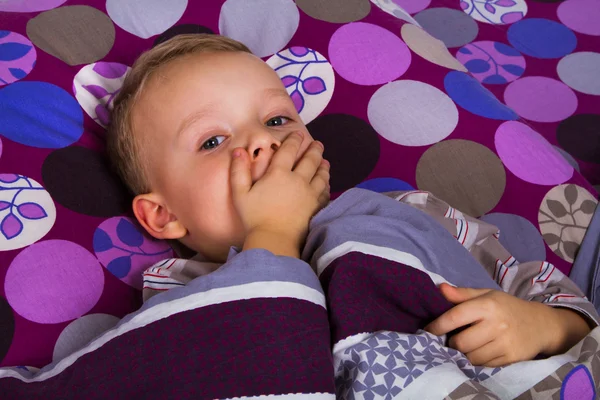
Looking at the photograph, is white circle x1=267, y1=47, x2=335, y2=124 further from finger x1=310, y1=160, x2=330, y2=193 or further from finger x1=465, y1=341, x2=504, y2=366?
finger x1=465, y1=341, x2=504, y2=366

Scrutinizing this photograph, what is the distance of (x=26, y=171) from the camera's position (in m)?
1.10

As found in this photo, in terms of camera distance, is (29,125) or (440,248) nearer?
(440,248)

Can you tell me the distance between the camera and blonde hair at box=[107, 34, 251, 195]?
1.14m

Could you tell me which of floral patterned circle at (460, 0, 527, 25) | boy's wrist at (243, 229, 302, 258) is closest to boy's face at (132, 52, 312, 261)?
boy's wrist at (243, 229, 302, 258)

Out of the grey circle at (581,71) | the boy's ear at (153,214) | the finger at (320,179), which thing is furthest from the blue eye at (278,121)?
the grey circle at (581,71)

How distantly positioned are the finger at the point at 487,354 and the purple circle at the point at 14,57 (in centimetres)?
87

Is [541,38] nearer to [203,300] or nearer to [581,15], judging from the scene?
[581,15]

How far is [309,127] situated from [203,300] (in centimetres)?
58

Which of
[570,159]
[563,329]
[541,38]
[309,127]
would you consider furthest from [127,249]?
[541,38]

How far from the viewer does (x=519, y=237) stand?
1.20 meters

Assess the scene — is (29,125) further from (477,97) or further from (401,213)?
(477,97)

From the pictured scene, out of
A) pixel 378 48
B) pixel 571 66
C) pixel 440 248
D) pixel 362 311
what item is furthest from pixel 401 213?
pixel 571 66

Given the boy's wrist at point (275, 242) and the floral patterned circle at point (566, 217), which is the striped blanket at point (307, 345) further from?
the floral patterned circle at point (566, 217)

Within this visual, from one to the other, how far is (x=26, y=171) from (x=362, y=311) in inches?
23.9
